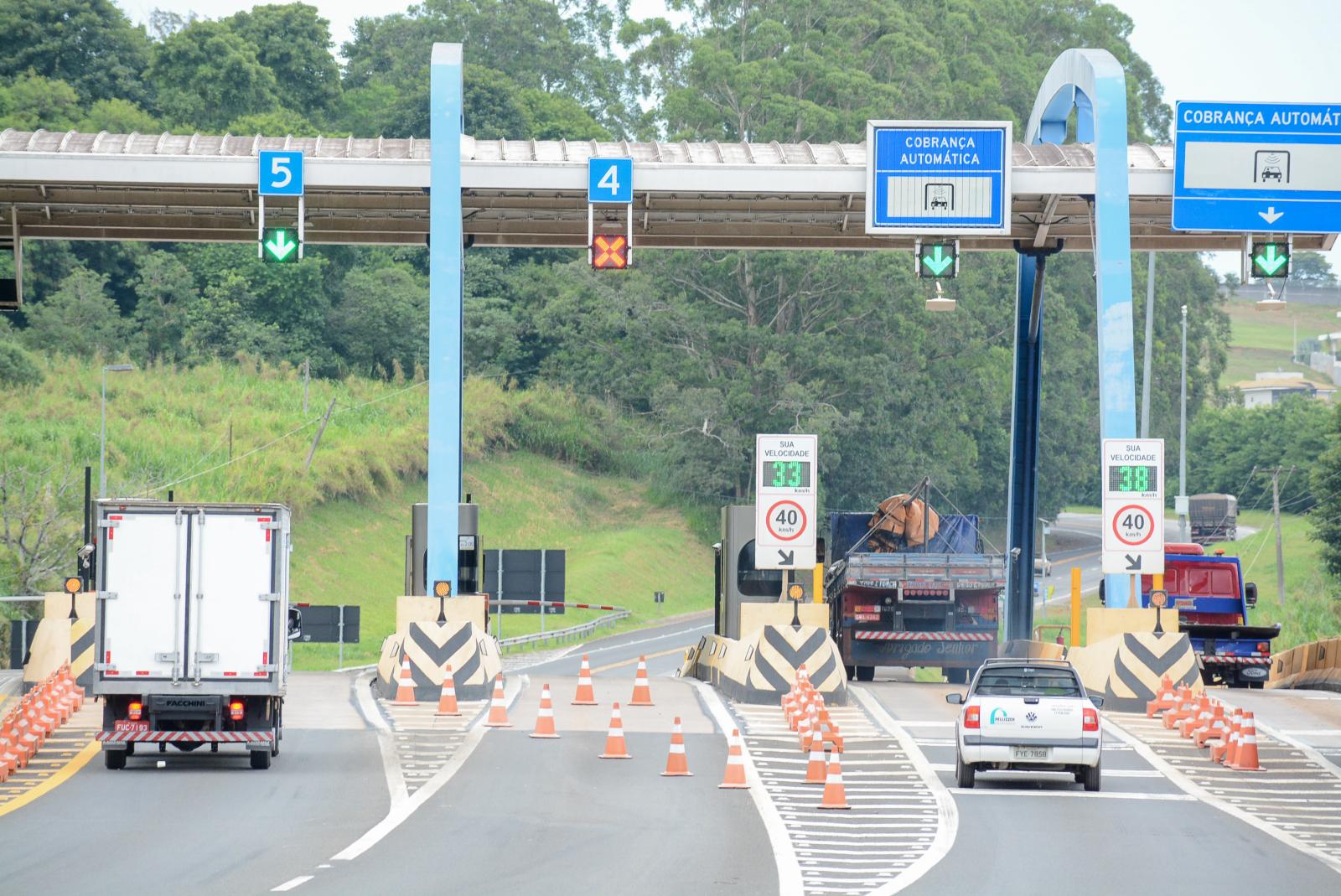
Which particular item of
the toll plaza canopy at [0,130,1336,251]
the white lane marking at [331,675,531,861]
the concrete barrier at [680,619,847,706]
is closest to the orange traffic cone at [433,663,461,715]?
the white lane marking at [331,675,531,861]

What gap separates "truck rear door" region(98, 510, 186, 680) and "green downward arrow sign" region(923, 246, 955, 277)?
587 inches

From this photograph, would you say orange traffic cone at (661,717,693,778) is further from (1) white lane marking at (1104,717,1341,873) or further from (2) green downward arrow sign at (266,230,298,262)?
(2) green downward arrow sign at (266,230,298,262)

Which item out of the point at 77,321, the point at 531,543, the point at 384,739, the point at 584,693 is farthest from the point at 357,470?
the point at 384,739

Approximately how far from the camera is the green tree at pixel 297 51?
94.8m

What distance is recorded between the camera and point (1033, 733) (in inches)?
737

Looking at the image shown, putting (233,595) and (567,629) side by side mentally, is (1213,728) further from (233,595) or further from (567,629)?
(567,629)

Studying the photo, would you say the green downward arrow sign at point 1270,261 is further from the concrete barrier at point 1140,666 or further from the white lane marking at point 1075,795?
the white lane marking at point 1075,795

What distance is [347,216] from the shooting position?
35969 millimetres

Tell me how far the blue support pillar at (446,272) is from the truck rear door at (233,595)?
1040 cm

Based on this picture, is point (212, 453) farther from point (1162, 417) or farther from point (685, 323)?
point (1162, 417)

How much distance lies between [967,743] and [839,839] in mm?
3608

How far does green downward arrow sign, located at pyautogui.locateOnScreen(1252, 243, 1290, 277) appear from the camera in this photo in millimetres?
30125

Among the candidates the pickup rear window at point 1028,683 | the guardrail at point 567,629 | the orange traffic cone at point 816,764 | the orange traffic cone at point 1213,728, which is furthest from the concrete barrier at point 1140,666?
the guardrail at point 567,629

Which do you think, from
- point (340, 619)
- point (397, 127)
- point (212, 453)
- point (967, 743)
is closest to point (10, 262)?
point (212, 453)
